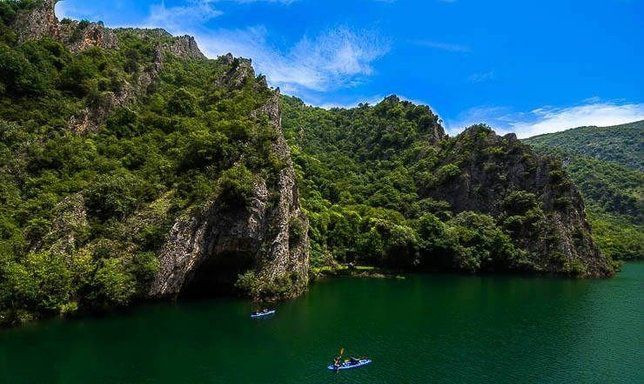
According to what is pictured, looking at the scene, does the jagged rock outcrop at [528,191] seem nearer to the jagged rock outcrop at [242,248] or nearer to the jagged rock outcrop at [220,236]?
the jagged rock outcrop at [220,236]

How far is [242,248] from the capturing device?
211ft

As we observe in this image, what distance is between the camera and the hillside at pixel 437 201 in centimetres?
9606

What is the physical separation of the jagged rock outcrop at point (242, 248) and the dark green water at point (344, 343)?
3382 millimetres

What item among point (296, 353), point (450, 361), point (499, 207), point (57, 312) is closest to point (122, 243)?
point (57, 312)

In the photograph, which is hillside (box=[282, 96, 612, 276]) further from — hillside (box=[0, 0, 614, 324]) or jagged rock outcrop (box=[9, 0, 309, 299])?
jagged rock outcrop (box=[9, 0, 309, 299])

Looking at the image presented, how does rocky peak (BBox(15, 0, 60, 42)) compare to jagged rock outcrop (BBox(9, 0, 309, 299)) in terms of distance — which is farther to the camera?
rocky peak (BBox(15, 0, 60, 42))

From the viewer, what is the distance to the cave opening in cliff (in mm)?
64375

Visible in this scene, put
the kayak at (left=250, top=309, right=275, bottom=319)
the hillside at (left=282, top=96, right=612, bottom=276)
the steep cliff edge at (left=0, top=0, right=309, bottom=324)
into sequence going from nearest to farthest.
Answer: the steep cliff edge at (left=0, top=0, right=309, bottom=324) < the kayak at (left=250, top=309, right=275, bottom=319) < the hillside at (left=282, top=96, right=612, bottom=276)

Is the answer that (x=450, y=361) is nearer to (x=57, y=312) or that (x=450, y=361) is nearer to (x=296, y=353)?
(x=296, y=353)

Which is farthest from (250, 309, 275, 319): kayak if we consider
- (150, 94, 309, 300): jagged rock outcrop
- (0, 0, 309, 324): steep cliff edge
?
(0, 0, 309, 324): steep cliff edge

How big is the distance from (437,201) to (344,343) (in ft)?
260

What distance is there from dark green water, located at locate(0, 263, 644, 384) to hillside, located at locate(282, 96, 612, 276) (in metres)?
28.7

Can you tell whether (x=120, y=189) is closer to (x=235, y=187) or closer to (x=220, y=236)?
(x=220, y=236)

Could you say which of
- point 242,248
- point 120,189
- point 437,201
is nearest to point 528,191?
point 437,201
